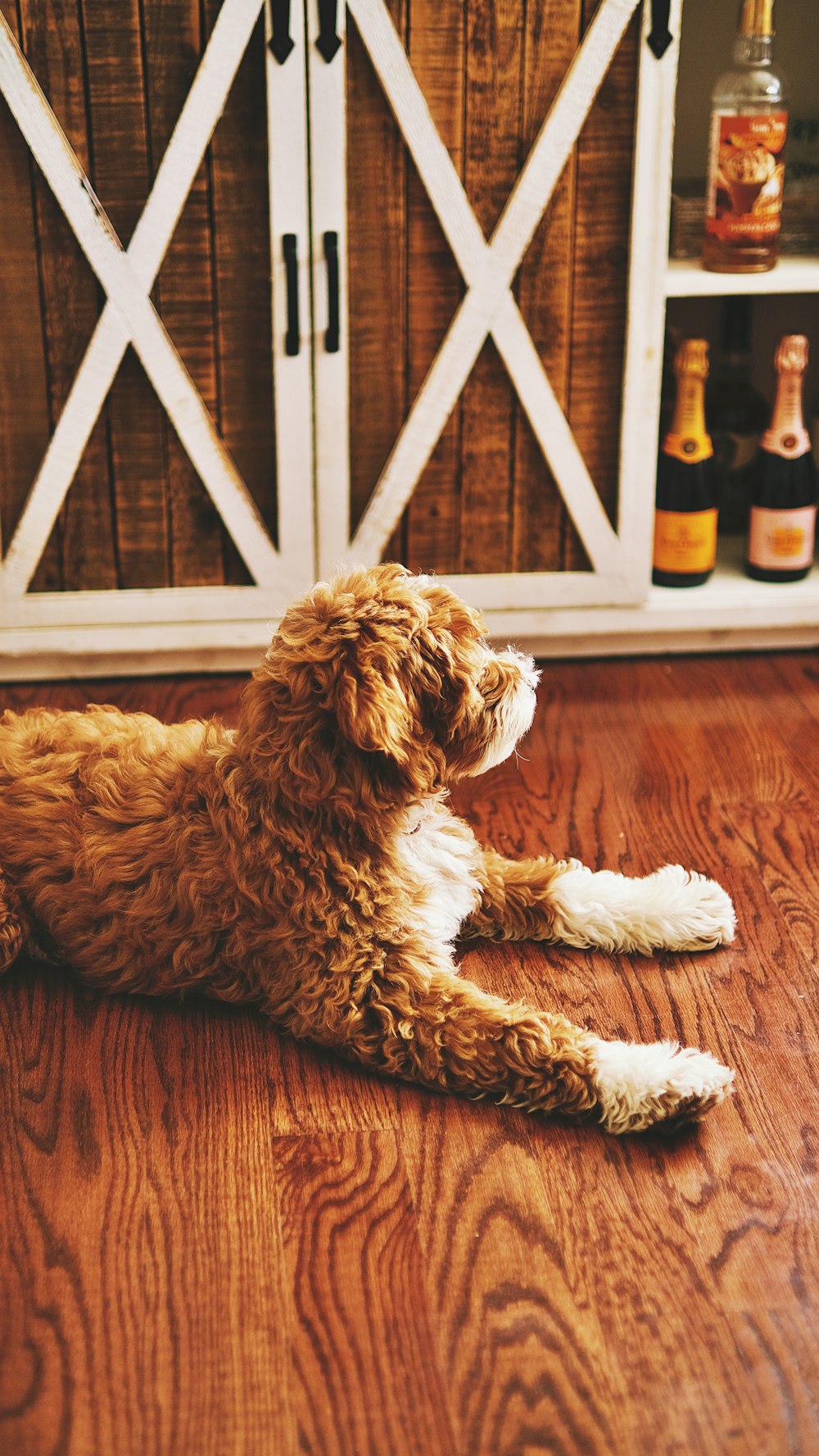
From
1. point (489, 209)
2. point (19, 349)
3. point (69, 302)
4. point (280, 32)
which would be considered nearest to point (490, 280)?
point (489, 209)

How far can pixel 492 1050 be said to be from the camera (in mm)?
1716

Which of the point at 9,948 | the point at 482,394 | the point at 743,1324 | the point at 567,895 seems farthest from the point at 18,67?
the point at 743,1324

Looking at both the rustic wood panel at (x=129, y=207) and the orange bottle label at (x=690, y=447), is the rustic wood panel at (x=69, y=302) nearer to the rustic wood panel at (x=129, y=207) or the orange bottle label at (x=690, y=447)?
the rustic wood panel at (x=129, y=207)

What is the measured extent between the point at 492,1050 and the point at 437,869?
25 cm

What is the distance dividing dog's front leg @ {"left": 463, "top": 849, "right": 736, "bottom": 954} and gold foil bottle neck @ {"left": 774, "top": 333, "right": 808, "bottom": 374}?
1.18 meters

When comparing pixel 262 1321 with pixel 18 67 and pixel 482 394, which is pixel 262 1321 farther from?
pixel 18 67

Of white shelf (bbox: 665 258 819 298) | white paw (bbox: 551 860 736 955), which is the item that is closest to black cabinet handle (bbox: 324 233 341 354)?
white shelf (bbox: 665 258 819 298)

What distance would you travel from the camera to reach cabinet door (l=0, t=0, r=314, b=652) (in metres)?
2.40

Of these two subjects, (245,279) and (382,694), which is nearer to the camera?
(382,694)

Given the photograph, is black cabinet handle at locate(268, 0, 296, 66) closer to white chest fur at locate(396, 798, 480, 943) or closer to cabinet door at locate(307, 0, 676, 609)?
cabinet door at locate(307, 0, 676, 609)

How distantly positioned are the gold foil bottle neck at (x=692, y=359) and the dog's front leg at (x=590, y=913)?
116 cm

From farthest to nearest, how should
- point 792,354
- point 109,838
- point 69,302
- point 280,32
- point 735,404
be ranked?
point 735,404, point 792,354, point 69,302, point 280,32, point 109,838

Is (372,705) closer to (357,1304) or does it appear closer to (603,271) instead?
(357,1304)

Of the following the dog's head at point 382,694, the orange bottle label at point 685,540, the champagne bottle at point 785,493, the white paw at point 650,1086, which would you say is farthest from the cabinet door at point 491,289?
the white paw at point 650,1086
